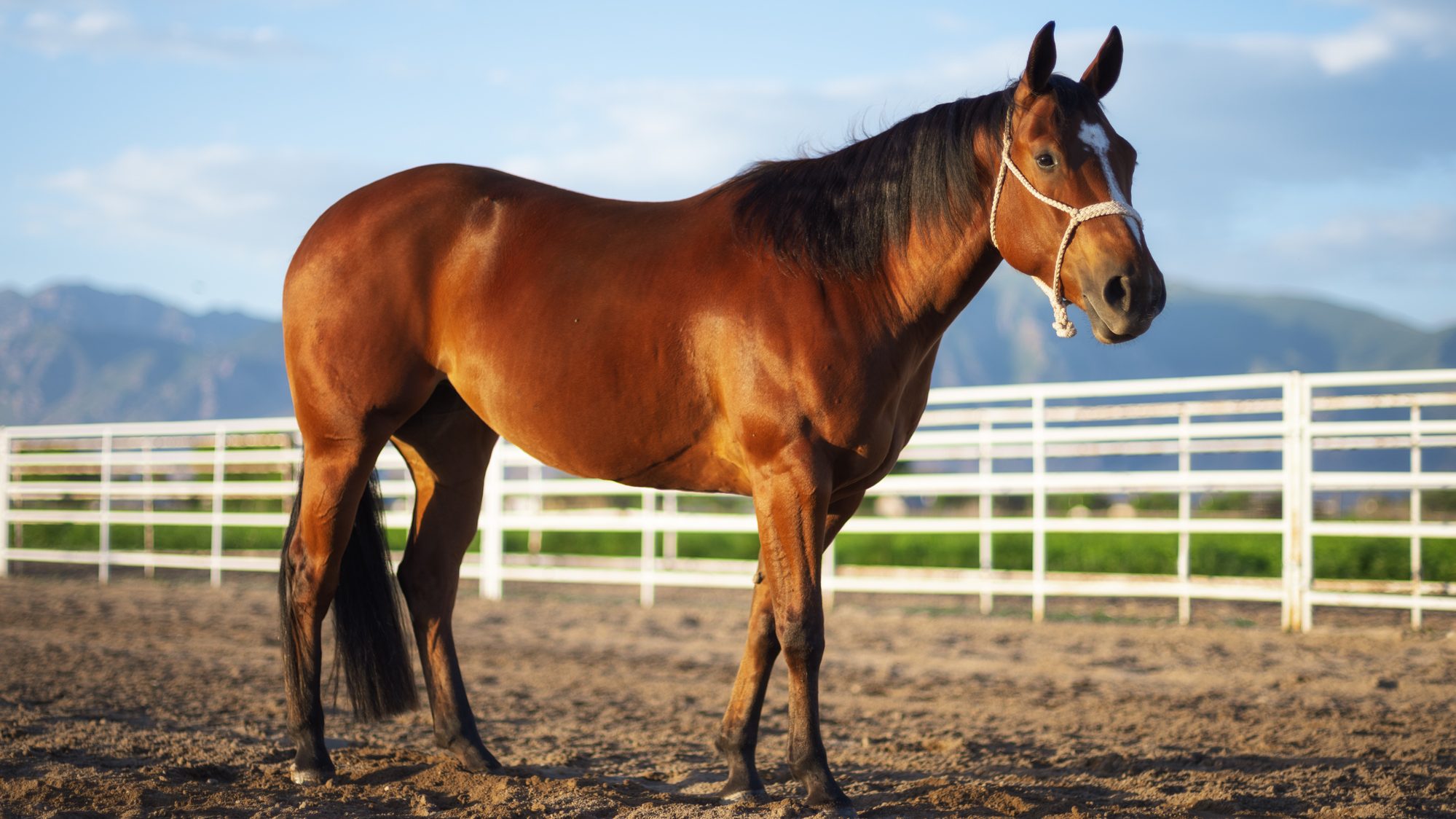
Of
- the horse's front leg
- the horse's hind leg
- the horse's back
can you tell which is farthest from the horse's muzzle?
the horse's hind leg

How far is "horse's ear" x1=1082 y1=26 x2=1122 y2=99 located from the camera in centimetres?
298

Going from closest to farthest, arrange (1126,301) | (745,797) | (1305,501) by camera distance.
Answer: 1. (1126,301)
2. (745,797)
3. (1305,501)

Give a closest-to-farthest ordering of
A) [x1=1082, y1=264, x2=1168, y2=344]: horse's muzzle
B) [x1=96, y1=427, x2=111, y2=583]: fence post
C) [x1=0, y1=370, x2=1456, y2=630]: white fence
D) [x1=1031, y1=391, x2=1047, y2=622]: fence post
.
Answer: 1. [x1=1082, y1=264, x2=1168, y2=344]: horse's muzzle
2. [x1=0, y1=370, x2=1456, y2=630]: white fence
3. [x1=1031, y1=391, x2=1047, y2=622]: fence post
4. [x1=96, y1=427, x2=111, y2=583]: fence post

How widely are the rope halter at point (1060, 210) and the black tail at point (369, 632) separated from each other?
2454mm

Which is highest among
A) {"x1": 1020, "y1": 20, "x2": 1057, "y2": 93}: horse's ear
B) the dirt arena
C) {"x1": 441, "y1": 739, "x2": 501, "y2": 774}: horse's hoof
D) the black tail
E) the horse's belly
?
{"x1": 1020, "y1": 20, "x2": 1057, "y2": 93}: horse's ear

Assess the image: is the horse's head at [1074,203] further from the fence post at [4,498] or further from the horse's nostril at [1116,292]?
the fence post at [4,498]

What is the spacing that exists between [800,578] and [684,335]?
75 centimetres

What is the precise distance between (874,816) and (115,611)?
360 inches

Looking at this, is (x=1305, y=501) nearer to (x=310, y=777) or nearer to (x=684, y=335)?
(x=684, y=335)

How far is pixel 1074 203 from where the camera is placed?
280 centimetres

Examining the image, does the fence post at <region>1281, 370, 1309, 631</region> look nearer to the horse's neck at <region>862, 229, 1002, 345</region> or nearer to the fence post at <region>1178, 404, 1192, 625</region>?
A: the fence post at <region>1178, 404, 1192, 625</region>

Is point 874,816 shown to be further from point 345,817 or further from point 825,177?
point 825,177

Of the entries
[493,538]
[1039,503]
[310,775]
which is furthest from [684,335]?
[493,538]

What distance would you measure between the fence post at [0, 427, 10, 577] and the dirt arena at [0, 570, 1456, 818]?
569 centimetres
